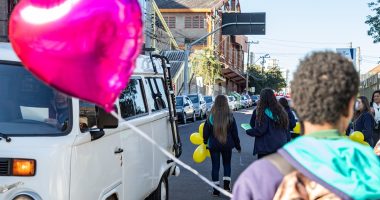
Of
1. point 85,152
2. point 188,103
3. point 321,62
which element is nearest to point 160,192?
point 85,152

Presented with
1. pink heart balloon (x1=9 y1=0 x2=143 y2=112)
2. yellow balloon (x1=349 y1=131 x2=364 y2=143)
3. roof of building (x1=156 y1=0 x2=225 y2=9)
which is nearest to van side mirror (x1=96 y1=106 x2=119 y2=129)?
pink heart balloon (x1=9 y1=0 x2=143 y2=112)

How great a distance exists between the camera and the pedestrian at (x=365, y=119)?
8930 mm

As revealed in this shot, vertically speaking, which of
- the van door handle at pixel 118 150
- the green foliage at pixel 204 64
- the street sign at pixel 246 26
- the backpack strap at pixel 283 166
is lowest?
the van door handle at pixel 118 150

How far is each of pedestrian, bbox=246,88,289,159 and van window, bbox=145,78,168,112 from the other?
1414mm

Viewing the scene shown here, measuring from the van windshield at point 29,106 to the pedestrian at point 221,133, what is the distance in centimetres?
422

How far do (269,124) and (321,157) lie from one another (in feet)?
18.4

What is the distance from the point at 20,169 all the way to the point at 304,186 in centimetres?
246

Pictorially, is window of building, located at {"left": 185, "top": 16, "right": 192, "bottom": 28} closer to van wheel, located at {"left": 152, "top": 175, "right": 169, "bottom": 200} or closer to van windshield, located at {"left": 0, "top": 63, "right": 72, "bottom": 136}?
van wheel, located at {"left": 152, "top": 175, "right": 169, "bottom": 200}

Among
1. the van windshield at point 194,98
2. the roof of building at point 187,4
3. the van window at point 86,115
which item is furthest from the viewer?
the roof of building at point 187,4

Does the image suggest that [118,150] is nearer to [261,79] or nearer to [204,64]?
[204,64]

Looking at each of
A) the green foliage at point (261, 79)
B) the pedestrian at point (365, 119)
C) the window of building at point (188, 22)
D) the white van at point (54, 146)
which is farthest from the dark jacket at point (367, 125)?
the green foliage at point (261, 79)

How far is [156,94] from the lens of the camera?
7410 mm

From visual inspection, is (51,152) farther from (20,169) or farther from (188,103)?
(188,103)

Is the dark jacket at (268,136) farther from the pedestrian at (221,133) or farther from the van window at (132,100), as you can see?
the van window at (132,100)
